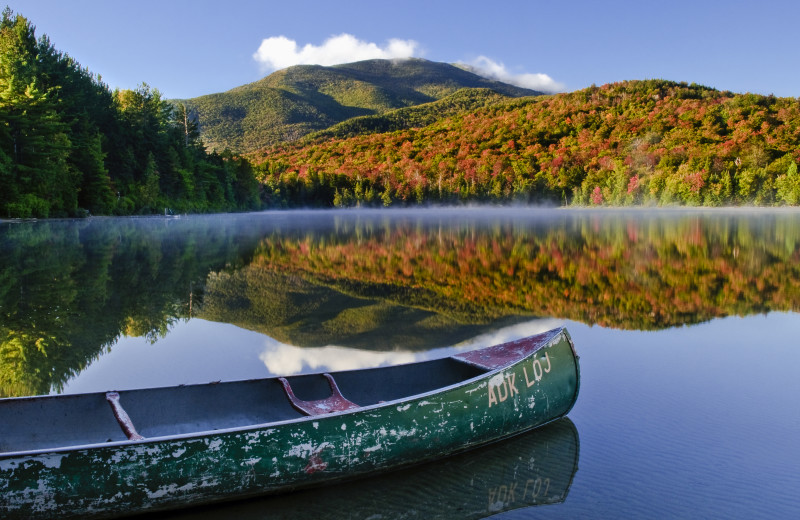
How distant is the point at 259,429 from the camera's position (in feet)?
17.0

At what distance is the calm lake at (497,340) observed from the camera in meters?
5.84

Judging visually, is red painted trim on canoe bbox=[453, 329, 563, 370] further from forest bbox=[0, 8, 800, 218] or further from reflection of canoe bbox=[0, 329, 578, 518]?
forest bbox=[0, 8, 800, 218]

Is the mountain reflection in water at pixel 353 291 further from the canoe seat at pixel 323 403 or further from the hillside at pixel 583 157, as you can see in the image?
the hillside at pixel 583 157

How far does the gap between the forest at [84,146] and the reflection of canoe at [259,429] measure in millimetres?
39559

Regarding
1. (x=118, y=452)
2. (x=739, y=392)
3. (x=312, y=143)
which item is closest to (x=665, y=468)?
(x=739, y=392)

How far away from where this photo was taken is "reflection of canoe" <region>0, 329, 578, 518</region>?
15.5ft

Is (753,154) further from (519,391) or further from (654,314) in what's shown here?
(519,391)

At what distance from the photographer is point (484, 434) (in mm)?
6496

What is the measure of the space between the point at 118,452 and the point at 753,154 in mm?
98399

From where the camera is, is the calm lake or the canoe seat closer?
the calm lake

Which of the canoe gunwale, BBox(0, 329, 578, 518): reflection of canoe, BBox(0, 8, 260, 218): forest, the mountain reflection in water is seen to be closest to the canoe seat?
BBox(0, 329, 578, 518): reflection of canoe

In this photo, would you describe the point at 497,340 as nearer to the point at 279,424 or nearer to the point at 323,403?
the point at 323,403

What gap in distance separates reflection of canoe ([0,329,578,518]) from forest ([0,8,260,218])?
3956 centimetres

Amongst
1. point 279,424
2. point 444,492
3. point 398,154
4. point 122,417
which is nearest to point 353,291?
point 444,492
